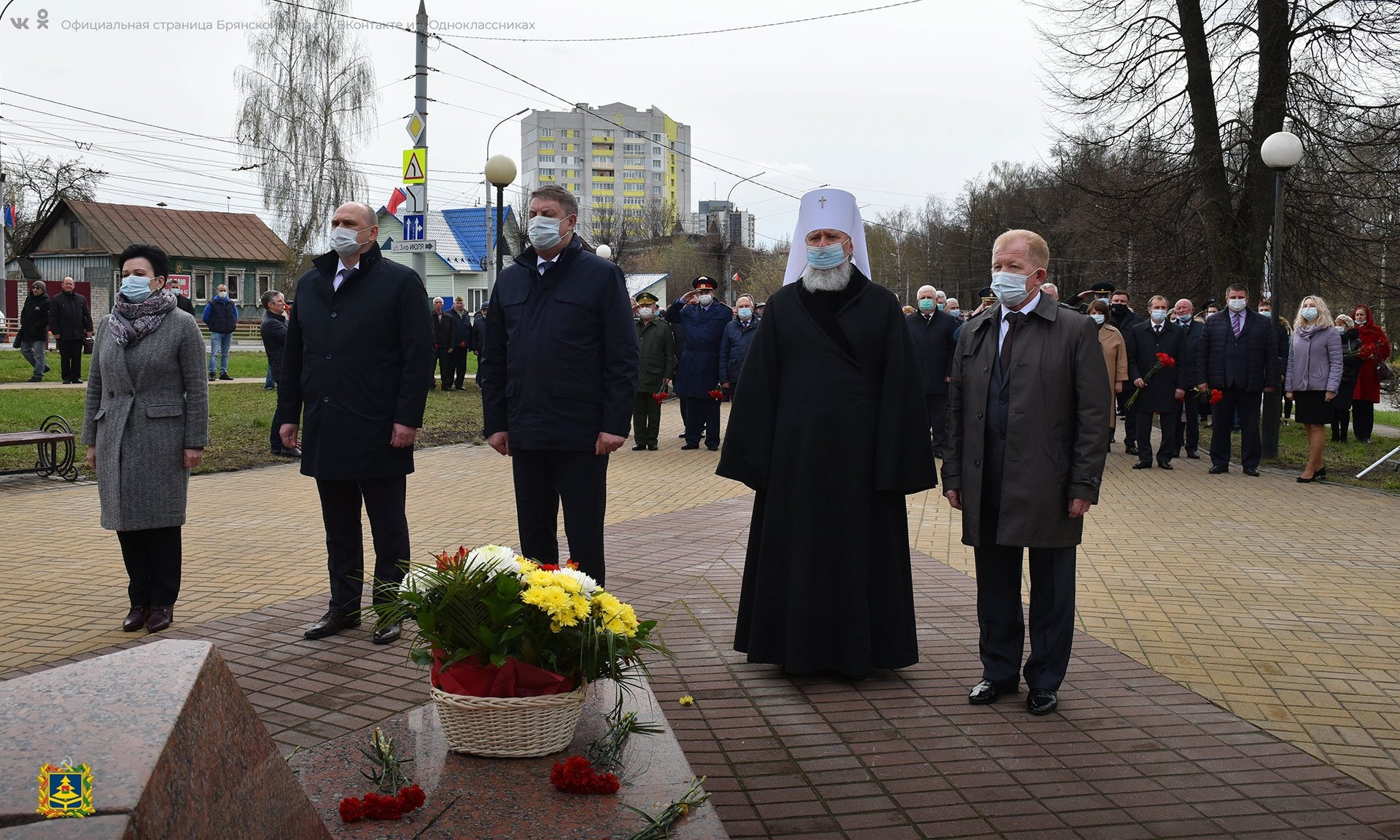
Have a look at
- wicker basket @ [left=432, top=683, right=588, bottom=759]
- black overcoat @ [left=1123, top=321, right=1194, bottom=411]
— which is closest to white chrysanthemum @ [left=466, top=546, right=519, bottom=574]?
wicker basket @ [left=432, top=683, right=588, bottom=759]

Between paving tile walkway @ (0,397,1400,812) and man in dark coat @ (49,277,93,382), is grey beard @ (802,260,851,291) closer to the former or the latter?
paving tile walkway @ (0,397,1400,812)

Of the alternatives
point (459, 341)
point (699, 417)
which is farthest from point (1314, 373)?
point (459, 341)

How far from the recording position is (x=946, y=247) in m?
71.7

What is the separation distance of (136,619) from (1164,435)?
1205 centimetres

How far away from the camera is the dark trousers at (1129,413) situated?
14859 mm

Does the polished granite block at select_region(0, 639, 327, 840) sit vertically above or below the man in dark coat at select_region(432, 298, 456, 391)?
below

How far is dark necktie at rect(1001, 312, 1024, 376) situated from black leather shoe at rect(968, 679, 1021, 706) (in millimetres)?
1382

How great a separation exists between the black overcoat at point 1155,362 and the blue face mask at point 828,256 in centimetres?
1027

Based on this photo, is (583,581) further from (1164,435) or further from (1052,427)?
(1164,435)

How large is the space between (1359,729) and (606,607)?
3.37 meters

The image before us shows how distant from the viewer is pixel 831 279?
18.1 ft

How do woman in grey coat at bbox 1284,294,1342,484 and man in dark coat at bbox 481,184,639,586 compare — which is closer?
man in dark coat at bbox 481,184,639,586

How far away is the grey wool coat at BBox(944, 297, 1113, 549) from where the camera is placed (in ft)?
16.5

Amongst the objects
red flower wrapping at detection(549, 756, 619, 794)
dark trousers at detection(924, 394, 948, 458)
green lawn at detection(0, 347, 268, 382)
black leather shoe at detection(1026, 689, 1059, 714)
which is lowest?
black leather shoe at detection(1026, 689, 1059, 714)
